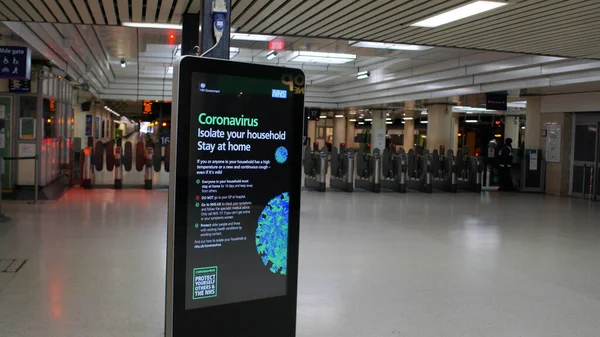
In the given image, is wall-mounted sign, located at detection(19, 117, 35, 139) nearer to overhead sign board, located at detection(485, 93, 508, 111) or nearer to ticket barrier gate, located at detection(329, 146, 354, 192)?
ticket barrier gate, located at detection(329, 146, 354, 192)

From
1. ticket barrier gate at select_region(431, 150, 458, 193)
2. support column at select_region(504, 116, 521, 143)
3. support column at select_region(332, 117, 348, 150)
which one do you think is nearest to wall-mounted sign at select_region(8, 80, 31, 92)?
ticket barrier gate at select_region(431, 150, 458, 193)

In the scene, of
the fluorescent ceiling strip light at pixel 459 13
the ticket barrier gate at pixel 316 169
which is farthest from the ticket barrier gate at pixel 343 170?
the fluorescent ceiling strip light at pixel 459 13

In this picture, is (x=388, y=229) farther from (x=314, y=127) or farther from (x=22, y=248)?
(x=314, y=127)

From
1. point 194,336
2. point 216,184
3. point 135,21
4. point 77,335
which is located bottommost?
point 77,335

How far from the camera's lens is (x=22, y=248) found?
643 centimetres

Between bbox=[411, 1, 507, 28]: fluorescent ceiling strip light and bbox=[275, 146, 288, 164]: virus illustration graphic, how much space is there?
3167mm

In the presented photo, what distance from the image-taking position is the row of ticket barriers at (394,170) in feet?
48.6

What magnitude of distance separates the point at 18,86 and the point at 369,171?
8.60 meters

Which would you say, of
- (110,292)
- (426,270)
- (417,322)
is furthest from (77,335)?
(426,270)

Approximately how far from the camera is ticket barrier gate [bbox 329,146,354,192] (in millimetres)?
14648

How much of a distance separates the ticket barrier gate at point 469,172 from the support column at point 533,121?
61.4 inches

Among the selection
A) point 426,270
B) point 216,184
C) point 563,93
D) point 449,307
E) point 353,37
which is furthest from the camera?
point 563,93

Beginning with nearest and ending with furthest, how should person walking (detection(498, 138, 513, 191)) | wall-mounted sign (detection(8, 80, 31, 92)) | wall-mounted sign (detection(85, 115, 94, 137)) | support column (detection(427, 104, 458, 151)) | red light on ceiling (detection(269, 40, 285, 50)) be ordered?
wall-mounted sign (detection(8, 80, 31, 92)) → red light on ceiling (detection(269, 40, 285, 50)) → person walking (detection(498, 138, 513, 191)) → support column (detection(427, 104, 458, 151)) → wall-mounted sign (detection(85, 115, 94, 137))

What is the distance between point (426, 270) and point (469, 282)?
544mm
